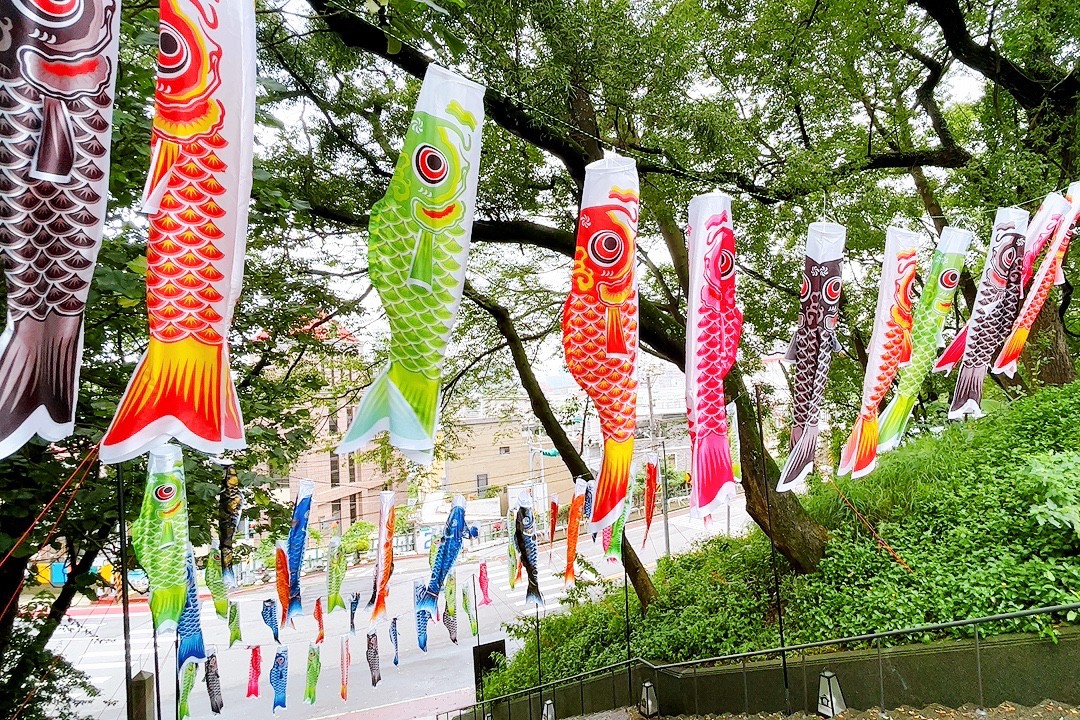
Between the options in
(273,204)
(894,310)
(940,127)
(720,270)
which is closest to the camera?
(720,270)

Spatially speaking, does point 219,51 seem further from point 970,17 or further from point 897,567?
point 970,17

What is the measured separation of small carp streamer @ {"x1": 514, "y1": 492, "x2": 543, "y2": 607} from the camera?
20.7 feet

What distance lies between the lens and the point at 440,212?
216 cm

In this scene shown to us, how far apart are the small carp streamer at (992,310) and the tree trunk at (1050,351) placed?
13.3 ft

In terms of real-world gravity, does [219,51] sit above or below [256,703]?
above

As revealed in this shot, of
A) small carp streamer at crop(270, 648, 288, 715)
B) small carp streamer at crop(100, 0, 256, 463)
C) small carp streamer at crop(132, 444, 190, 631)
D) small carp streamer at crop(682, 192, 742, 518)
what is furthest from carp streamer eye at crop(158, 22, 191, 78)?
small carp streamer at crop(270, 648, 288, 715)

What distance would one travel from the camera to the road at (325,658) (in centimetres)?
984

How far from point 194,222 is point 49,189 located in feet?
1.12

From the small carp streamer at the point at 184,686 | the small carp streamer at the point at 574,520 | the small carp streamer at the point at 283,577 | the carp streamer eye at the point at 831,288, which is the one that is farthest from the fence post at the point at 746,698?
the small carp streamer at the point at 184,686

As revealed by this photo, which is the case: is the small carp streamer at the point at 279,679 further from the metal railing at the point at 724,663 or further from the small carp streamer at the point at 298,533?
the metal railing at the point at 724,663

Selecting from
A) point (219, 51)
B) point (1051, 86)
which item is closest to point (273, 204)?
point (219, 51)

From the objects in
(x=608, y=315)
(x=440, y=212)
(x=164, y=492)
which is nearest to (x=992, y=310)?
(x=608, y=315)

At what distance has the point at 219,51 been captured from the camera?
1717mm

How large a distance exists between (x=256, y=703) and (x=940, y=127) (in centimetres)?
1383
